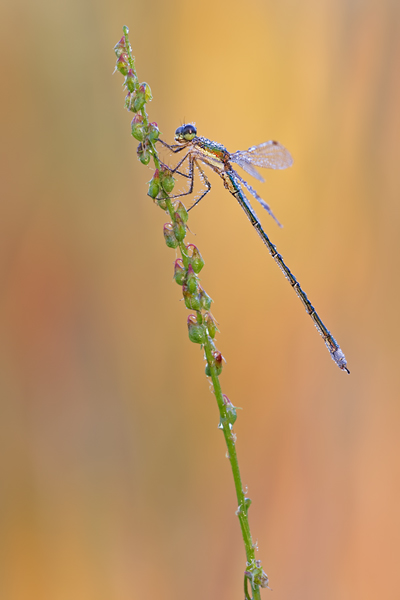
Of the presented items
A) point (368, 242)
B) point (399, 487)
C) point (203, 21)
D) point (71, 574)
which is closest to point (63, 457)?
point (71, 574)

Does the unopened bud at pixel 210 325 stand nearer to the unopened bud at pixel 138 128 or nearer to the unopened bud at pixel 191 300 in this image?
the unopened bud at pixel 191 300

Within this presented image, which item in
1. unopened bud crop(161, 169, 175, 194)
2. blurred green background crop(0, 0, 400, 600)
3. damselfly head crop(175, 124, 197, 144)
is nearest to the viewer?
unopened bud crop(161, 169, 175, 194)

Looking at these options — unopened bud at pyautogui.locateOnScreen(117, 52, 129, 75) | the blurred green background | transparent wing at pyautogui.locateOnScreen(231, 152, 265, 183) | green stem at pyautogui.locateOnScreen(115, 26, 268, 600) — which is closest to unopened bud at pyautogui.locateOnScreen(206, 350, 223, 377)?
green stem at pyautogui.locateOnScreen(115, 26, 268, 600)

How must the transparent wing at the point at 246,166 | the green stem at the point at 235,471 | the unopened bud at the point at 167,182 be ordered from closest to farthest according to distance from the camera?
the green stem at the point at 235,471 < the unopened bud at the point at 167,182 < the transparent wing at the point at 246,166

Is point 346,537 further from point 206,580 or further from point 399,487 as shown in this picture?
point 206,580

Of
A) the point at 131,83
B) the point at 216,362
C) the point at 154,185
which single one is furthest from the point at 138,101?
the point at 216,362

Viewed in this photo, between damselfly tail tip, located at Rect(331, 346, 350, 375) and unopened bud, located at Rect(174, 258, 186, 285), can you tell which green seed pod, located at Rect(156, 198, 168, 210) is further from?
damselfly tail tip, located at Rect(331, 346, 350, 375)

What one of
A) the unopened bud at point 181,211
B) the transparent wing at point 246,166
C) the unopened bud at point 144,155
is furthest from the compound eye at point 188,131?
the unopened bud at point 181,211
